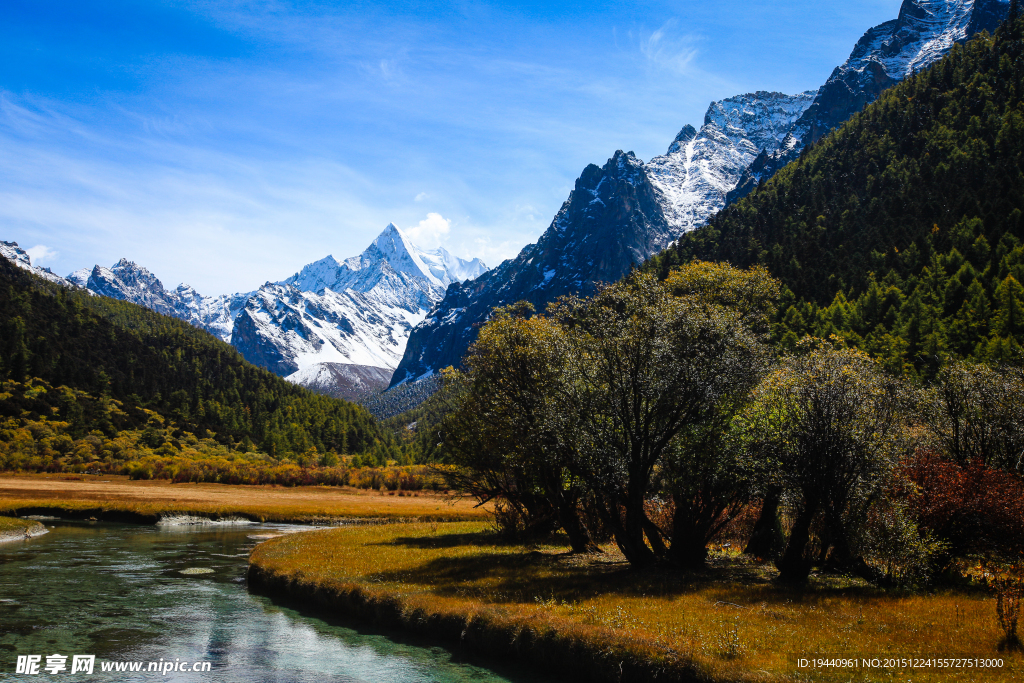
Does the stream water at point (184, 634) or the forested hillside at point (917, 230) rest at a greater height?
the forested hillside at point (917, 230)

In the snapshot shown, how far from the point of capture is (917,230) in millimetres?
144750

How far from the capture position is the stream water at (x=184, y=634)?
20984 millimetres

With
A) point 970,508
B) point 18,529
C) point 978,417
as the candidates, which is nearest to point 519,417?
point 970,508

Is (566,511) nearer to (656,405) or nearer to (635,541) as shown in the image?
(635,541)

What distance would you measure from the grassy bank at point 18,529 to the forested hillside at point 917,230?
283 ft

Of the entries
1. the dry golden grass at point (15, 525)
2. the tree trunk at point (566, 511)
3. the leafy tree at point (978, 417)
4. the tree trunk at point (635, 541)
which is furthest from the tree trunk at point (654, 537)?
the dry golden grass at point (15, 525)

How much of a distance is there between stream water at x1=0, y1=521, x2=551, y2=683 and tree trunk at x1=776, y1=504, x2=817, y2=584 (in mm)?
14081

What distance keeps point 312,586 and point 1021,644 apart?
30703 millimetres

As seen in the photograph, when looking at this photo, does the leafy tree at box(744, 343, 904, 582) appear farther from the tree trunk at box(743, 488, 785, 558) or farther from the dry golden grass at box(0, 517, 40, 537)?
the dry golden grass at box(0, 517, 40, 537)

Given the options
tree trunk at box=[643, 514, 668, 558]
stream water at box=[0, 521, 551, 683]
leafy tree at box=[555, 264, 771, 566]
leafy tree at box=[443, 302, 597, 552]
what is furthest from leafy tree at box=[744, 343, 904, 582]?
stream water at box=[0, 521, 551, 683]

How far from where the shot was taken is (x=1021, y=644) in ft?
54.6

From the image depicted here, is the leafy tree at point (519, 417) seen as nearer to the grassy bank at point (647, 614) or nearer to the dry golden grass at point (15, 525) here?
the grassy bank at point (647, 614)

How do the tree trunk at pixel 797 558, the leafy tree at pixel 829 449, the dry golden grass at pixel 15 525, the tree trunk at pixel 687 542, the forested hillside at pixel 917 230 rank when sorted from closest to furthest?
the leafy tree at pixel 829 449
the tree trunk at pixel 797 558
the tree trunk at pixel 687 542
the dry golden grass at pixel 15 525
the forested hillside at pixel 917 230

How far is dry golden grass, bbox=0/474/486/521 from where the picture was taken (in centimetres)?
7575
